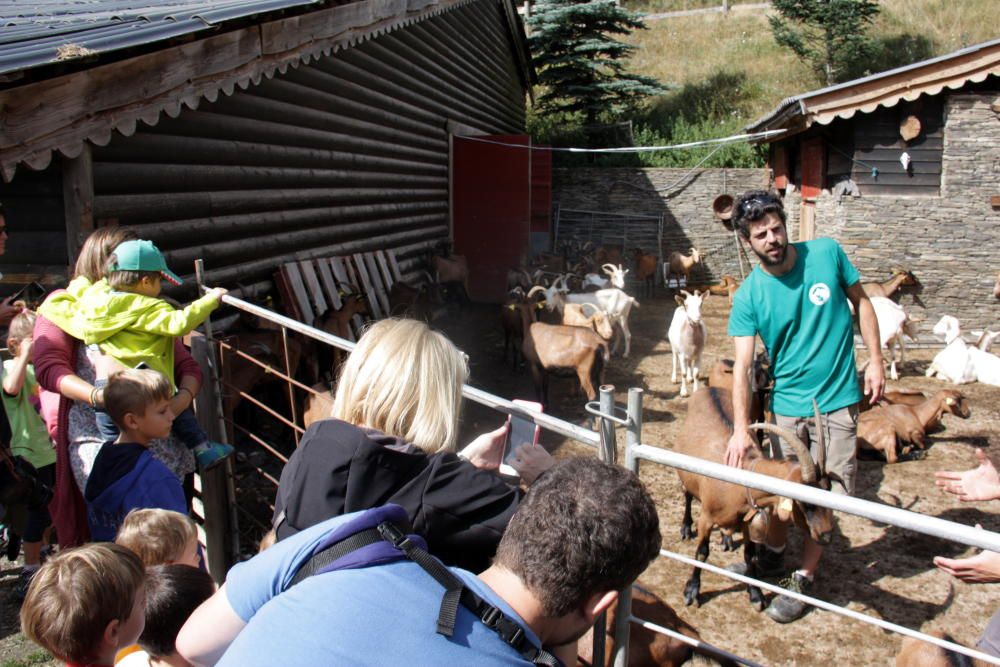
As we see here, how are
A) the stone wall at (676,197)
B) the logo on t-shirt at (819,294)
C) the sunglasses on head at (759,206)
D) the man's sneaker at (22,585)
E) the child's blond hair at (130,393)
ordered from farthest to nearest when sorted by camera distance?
the stone wall at (676,197)
the man's sneaker at (22,585)
the logo on t-shirt at (819,294)
the sunglasses on head at (759,206)
the child's blond hair at (130,393)

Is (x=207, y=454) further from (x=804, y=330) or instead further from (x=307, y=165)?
(x=307, y=165)

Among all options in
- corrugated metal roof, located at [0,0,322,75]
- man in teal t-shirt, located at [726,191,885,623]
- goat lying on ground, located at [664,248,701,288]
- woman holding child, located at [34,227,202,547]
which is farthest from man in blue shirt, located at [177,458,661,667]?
goat lying on ground, located at [664,248,701,288]

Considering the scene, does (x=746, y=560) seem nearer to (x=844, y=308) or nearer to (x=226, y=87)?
(x=844, y=308)

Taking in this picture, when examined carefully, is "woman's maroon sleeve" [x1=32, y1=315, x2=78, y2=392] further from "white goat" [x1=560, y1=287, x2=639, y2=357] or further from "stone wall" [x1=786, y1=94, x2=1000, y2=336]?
"stone wall" [x1=786, y1=94, x2=1000, y2=336]

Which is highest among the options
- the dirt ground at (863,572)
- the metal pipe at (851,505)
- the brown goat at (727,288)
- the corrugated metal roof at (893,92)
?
the corrugated metal roof at (893,92)

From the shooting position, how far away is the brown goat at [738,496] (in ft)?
12.0

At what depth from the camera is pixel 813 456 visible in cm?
380

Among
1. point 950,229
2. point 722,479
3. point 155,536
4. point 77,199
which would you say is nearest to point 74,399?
point 155,536

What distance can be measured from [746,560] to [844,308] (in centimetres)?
170

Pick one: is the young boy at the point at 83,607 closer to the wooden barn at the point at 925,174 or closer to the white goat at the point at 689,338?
the white goat at the point at 689,338

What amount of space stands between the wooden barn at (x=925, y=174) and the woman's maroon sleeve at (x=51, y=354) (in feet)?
34.3

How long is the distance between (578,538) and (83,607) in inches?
48.3

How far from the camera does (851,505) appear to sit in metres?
1.50

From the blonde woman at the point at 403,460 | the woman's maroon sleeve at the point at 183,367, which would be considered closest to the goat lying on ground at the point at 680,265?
the woman's maroon sleeve at the point at 183,367
